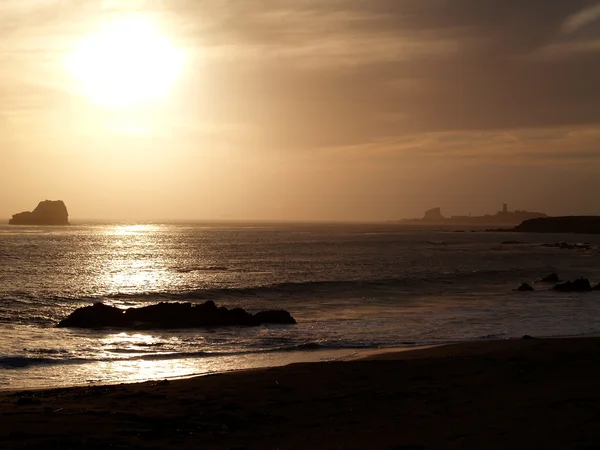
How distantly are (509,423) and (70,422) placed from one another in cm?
912

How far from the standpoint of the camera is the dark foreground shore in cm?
1109

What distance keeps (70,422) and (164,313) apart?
20.1 m

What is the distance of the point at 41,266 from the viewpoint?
2591 inches

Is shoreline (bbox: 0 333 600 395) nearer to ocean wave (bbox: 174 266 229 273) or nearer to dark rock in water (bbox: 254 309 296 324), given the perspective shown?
dark rock in water (bbox: 254 309 296 324)

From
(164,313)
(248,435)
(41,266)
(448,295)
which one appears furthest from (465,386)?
(41,266)

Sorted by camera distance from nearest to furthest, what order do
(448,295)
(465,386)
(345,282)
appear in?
1. (465,386)
2. (448,295)
3. (345,282)

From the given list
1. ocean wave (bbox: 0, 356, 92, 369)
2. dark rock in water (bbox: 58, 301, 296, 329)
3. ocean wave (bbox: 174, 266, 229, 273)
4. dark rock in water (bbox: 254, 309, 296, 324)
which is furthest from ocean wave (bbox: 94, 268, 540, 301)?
ocean wave (bbox: 0, 356, 92, 369)

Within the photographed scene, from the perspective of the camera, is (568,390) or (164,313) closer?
(568,390)

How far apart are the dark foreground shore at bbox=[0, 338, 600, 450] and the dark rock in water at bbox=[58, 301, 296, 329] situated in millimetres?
13960

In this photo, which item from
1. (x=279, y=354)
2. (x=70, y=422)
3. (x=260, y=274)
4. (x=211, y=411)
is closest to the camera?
(x=70, y=422)

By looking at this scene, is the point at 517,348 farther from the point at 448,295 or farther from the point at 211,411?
the point at 448,295

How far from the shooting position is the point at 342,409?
13719 mm

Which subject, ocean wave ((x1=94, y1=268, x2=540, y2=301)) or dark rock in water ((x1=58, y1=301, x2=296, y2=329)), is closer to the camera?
dark rock in water ((x1=58, y1=301, x2=296, y2=329))

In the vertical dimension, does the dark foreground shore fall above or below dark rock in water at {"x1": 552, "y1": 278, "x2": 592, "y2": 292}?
above
